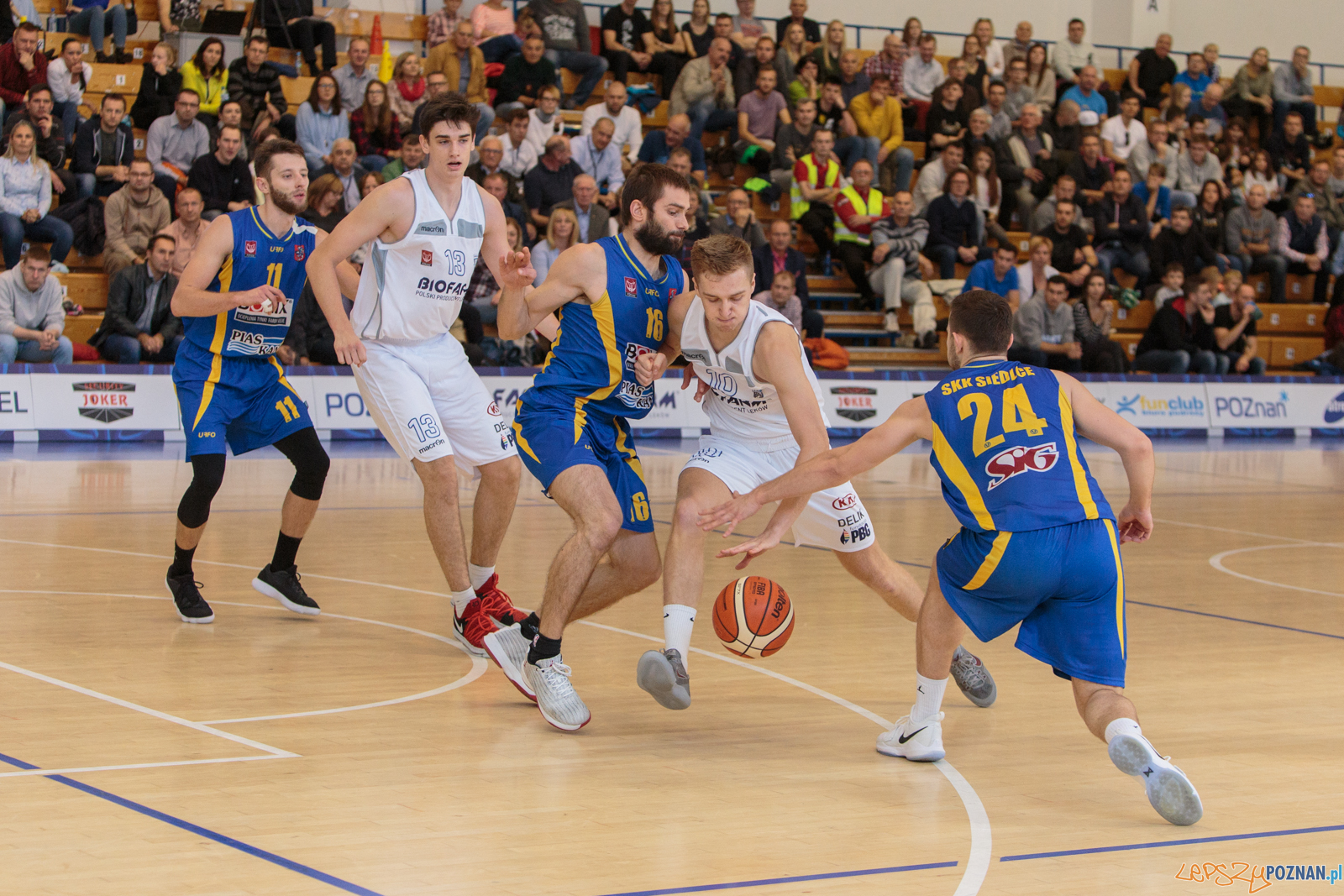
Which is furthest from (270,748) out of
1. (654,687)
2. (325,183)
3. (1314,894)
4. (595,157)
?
(595,157)

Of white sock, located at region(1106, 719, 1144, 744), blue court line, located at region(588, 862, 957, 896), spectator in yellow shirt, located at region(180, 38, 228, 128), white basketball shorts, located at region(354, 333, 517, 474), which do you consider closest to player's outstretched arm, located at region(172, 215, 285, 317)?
white basketball shorts, located at region(354, 333, 517, 474)

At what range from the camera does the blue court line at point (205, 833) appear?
3.44 meters

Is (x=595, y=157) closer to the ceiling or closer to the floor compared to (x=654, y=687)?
closer to the ceiling

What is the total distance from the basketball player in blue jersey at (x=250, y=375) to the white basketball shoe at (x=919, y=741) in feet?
10.1

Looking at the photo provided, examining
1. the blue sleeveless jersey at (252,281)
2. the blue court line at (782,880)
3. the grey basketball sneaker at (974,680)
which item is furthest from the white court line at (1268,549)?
the blue sleeveless jersey at (252,281)

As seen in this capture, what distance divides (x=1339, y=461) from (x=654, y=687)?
1246 centimetres

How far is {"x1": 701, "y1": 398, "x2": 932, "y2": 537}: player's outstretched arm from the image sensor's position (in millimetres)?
4449

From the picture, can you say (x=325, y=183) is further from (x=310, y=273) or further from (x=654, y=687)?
(x=654, y=687)

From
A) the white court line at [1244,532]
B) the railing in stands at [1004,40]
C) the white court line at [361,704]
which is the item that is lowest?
the white court line at [1244,532]

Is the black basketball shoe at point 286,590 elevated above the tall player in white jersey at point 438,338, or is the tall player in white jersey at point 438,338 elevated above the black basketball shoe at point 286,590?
the tall player in white jersey at point 438,338

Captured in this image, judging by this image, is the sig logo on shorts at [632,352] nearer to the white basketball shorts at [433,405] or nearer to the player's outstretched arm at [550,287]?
the player's outstretched arm at [550,287]

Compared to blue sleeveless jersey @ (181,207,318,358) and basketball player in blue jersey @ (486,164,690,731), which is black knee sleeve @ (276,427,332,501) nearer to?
blue sleeveless jersey @ (181,207,318,358)

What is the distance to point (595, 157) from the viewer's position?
Result: 16781 mm

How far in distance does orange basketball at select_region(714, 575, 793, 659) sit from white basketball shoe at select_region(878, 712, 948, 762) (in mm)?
590
